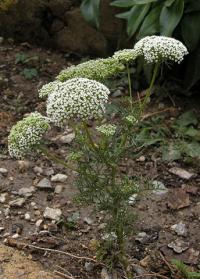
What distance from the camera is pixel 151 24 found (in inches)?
175

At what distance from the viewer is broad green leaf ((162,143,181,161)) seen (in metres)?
4.04

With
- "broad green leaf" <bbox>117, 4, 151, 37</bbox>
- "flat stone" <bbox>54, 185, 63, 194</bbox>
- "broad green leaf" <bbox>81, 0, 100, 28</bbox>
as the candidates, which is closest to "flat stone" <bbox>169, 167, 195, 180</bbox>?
"flat stone" <bbox>54, 185, 63, 194</bbox>

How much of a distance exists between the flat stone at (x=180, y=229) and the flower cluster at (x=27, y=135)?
4.14ft

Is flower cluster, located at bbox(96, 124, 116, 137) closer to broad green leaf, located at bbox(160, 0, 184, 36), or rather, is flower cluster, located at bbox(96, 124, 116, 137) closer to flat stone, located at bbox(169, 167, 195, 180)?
flat stone, located at bbox(169, 167, 195, 180)

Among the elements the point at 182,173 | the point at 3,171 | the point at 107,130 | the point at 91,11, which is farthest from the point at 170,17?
the point at 107,130

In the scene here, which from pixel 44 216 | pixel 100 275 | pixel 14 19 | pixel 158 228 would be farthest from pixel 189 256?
pixel 14 19

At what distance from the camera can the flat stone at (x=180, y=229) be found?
11.4ft

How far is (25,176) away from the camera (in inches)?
153

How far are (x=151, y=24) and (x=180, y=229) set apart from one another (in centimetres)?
167

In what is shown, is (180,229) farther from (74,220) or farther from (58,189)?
(58,189)

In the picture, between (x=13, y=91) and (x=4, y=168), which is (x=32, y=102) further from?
(x=4, y=168)

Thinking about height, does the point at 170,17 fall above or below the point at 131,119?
below

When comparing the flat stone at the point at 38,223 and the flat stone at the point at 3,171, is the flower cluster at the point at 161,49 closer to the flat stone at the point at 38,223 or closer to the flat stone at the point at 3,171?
the flat stone at the point at 38,223

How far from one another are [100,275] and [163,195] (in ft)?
2.61
